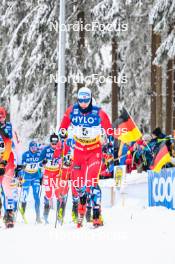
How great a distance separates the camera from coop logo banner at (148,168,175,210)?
34.4 feet

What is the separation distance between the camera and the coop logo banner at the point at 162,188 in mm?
10484

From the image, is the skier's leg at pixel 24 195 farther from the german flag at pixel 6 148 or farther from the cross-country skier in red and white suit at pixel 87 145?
the cross-country skier in red and white suit at pixel 87 145

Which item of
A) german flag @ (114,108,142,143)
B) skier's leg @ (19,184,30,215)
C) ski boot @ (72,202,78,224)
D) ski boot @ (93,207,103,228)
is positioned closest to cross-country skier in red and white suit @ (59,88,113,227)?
ski boot @ (93,207,103,228)

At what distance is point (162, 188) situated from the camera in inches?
439

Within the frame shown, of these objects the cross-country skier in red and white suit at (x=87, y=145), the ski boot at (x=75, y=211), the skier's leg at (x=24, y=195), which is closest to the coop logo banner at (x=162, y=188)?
the ski boot at (x=75, y=211)

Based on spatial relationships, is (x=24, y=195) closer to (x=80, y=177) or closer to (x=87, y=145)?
(x=80, y=177)

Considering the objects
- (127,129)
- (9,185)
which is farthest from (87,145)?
(127,129)

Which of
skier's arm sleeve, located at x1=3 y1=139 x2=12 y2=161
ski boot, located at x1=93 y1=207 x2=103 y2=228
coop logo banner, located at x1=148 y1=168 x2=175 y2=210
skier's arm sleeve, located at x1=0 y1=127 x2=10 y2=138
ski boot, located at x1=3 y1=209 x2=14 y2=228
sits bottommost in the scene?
ski boot, located at x1=3 y1=209 x2=14 y2=228

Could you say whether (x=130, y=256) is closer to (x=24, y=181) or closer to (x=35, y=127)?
(x=24, y=181)

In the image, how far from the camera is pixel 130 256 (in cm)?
629

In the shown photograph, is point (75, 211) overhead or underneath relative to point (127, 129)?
underneath

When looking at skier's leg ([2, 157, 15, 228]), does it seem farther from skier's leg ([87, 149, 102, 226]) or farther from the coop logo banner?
the coop logo banner

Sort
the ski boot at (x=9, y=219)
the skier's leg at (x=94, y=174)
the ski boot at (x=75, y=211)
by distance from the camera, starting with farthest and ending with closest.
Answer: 1. the ski boot at (x=75, y=211)
2. the ski boot at (x=9, y=219)
3. the skier's leg at (x=94, y=174)

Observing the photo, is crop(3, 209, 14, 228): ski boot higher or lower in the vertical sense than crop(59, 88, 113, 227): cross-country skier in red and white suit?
lower
